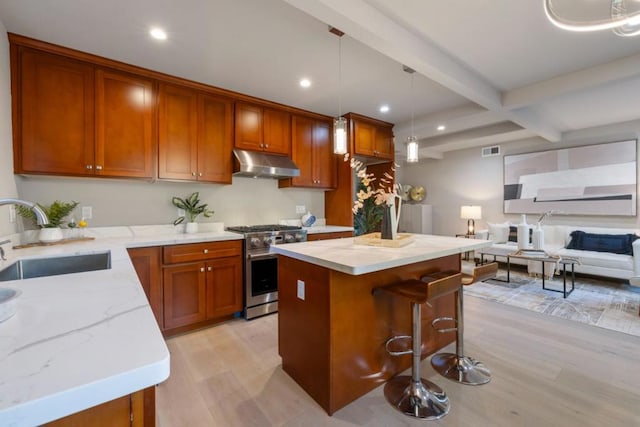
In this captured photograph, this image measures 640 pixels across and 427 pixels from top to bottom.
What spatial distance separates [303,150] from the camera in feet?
12.8

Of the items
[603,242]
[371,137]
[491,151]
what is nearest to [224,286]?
[371,137]

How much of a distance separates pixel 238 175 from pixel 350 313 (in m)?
2.42

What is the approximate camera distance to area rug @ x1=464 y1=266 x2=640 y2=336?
294cm

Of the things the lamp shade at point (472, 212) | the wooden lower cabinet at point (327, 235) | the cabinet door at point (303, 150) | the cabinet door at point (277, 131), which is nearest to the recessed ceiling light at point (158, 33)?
the cabinet door at point (277, 131)

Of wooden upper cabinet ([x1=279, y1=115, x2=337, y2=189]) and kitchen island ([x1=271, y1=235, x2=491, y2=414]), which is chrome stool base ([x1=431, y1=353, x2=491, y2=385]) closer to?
kitchen island ([x1=271, y1=235, x2=491, y2=414])

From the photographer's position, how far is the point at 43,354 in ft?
1.87

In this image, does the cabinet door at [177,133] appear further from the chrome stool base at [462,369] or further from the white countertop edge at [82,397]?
the chrome stool base at [462,369]

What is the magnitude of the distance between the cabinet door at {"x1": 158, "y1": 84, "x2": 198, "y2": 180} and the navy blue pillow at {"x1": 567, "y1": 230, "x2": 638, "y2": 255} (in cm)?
580

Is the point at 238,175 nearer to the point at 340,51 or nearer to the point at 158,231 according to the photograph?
the point at 158,231

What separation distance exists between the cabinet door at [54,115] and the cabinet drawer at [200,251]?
1.00 metres

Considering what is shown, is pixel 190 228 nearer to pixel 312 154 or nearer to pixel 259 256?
pixel 259 256

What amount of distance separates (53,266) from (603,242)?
6589 mm

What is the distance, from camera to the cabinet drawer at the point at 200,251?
2582mm

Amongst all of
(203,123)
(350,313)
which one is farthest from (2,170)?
(350,313)
